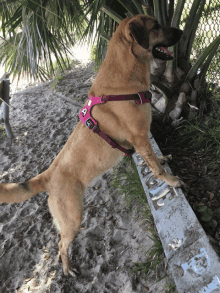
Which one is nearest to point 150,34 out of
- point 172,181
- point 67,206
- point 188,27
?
point 188,27

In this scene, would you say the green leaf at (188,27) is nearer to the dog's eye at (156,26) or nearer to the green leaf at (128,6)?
the green leaf at (128,6)

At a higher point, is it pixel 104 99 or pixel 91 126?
pixel 104 99

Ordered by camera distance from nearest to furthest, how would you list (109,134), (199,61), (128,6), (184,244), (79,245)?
(184,244), (109,134), (79,245), (199,61), (128,6)

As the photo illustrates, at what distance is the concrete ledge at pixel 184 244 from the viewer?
49.8 inches

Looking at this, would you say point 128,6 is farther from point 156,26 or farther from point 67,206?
point 67,206

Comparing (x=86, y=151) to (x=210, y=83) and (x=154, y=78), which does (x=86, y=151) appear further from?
(x=210, y=83)

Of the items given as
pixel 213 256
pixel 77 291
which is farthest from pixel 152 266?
pixel 77 291

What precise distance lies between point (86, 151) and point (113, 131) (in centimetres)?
32

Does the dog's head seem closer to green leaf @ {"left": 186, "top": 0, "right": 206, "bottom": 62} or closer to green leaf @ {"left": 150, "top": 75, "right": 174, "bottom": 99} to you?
green leaf @ {"left": 150, "top": 75, "right": 174, "bottom": 99}

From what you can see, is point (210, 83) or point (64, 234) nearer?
point (64, 234)

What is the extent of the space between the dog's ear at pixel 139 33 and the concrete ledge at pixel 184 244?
51.2 inches

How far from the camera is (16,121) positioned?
193 inches

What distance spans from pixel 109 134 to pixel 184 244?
3.60 ft

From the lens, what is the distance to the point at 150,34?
1.72m
